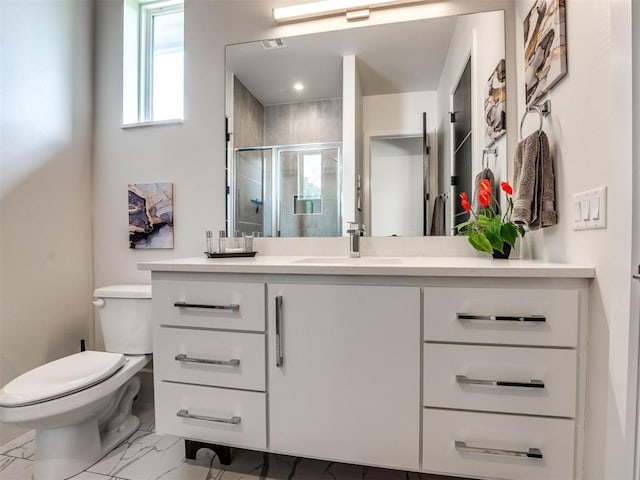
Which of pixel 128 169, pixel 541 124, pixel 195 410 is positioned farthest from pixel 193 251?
pixel 541 124

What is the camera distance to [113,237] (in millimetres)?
1971

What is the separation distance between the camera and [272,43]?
1.73m

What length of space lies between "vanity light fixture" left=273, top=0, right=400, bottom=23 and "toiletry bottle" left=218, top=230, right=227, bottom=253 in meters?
1.17

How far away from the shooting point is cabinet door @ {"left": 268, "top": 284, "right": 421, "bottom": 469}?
104 cm

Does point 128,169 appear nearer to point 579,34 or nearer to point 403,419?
point 403,419

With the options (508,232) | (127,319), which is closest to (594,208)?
(508,232)

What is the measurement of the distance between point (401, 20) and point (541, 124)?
2.83ft

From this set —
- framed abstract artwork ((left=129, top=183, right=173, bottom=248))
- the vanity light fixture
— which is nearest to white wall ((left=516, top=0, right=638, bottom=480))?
the vanity light fixture

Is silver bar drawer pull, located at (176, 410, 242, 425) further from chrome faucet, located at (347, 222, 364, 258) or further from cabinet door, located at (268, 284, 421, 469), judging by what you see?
chrome faucet, located at (347, 222, 364, 258)

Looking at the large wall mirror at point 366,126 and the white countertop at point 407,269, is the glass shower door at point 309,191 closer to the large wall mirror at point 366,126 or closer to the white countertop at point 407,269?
the large wall mirror at point 366,126

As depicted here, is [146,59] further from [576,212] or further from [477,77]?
[576,212]

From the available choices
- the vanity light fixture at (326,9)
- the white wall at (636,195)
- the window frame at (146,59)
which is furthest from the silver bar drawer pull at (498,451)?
the window frame at (146,59)

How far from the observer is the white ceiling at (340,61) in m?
1.56

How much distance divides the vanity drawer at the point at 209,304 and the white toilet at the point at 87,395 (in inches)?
17.9
